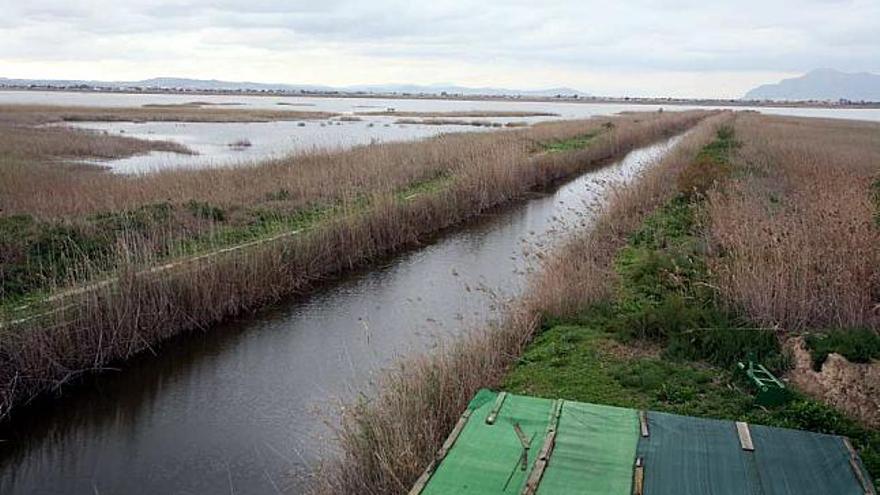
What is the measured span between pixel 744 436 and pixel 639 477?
111cm

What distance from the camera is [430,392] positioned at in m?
6.14

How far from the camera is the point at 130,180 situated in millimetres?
16859

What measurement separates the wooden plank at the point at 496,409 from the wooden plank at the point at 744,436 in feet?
5.67

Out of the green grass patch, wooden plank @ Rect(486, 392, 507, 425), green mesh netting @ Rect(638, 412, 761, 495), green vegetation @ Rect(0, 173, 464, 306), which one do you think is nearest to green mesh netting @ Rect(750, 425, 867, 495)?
green mesh netting @ Rect(638, 412, 761, 495)

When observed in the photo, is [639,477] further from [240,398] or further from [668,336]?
[240,398]

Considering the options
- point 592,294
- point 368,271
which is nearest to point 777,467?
point 592,294

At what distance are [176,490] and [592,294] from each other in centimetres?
520

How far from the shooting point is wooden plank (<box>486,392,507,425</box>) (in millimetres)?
5281

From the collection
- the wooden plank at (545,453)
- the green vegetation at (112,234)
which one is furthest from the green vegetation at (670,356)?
the green vegetation at (112,234)

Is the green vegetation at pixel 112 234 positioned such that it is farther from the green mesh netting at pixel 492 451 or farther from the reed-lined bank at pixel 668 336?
the green mesh netting at pixel 492 451

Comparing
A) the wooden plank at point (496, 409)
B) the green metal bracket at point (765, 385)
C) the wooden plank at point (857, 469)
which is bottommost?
the green metal bracket at point (765, 385)

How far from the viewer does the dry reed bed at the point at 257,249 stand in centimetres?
799

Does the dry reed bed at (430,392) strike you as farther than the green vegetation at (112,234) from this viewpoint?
No

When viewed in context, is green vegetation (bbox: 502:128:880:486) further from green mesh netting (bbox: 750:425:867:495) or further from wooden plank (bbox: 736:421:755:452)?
wooden plank (bbox: 736:421:755:452)
